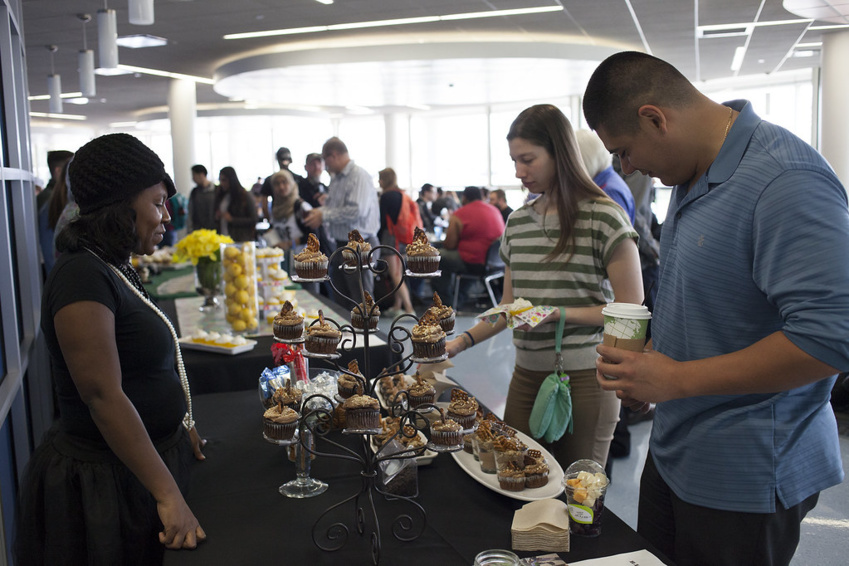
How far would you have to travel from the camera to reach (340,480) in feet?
5.34

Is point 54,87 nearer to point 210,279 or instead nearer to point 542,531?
point 210,279

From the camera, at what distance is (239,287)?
3.18 metres

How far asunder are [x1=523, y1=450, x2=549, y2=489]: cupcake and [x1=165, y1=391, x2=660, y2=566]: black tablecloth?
6 centimetres

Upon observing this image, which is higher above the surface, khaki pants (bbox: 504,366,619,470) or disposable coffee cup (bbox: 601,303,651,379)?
disposable coffee cup (bbox: 601,303,651,379)

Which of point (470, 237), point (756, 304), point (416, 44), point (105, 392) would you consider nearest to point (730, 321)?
point (756, 304)

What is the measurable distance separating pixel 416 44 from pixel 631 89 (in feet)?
31.7

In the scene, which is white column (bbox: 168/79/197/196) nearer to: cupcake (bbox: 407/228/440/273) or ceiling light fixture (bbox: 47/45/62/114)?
ceiling light fixture (bbox: 47/45/62/114)

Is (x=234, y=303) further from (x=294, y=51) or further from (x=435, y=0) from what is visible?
(x=294, y=51)

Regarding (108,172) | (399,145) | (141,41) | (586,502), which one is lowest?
(586,502)

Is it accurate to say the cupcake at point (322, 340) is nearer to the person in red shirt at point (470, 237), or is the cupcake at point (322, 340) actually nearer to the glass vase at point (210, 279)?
the glass vase at point (210, 279)

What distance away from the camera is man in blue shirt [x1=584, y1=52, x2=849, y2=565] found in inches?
42.4

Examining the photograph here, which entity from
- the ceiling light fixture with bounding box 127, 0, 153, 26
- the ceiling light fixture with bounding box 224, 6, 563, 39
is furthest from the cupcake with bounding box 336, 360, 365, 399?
the ceiling light fixture with bounding box 224, 6, 563, 39

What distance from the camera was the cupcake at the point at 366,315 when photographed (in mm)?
1383

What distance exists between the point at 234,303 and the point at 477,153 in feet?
52.7
